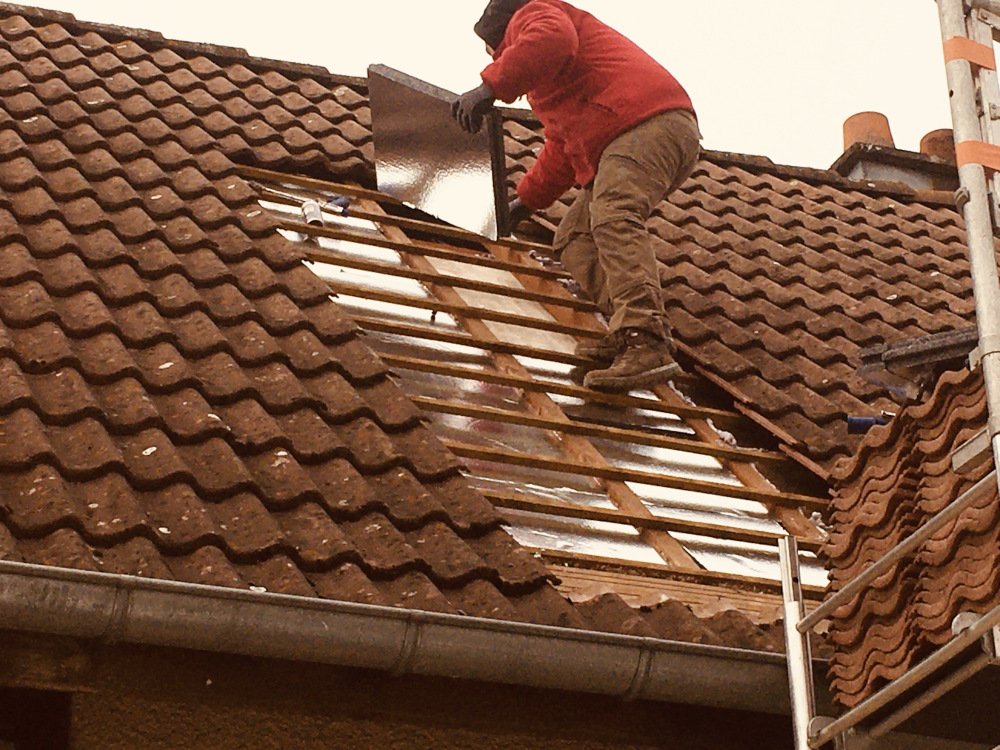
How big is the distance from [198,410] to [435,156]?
2.75 meters

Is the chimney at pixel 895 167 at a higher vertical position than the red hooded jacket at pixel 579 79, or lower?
lower

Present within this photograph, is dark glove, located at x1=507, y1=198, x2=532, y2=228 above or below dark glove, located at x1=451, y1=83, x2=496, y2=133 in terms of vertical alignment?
below

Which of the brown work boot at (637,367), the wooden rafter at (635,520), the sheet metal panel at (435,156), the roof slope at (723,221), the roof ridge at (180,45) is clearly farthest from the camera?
the roof ridge at (180,45)

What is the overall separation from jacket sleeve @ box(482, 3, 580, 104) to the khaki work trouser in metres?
0.41

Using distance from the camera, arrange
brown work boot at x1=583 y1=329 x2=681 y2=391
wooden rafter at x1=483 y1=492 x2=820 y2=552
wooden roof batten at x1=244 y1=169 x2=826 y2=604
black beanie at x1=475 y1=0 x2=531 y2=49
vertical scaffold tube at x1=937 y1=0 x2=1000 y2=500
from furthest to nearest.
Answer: black beanie at x1=475 y1=0 x2=531 y2=49 → brown work boot at x1=583 y1=329 x2=681 y2=391 → wooden roof batten at x1=244 y1=169 x2=826 y2=604 → wooden rafter at x1=483 y1=492 x2=820 y2=552 → vertical scaffold tube at x1=937 y1=0 x2=1000 y2=500

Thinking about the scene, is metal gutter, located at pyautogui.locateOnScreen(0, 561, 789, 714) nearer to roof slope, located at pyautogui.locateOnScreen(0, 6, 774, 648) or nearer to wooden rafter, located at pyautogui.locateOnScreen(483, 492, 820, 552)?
roof slope, located at pyautogui.locateOnScreen(0, 6, 774, 648)

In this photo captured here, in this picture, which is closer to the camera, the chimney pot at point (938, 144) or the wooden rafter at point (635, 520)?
the wooden rafter at point (635, 520)

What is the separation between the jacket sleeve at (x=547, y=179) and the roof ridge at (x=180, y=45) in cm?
194

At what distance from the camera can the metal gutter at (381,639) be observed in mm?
3998

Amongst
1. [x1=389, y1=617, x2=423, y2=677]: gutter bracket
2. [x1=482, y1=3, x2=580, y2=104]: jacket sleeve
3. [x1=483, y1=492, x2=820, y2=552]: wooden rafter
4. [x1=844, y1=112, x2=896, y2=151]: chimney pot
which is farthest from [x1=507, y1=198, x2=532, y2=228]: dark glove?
[x1=844, y1=112, x2=896, y2=151]: chimney pot

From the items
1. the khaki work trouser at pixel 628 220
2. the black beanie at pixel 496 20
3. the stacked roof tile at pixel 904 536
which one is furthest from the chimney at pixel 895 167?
the stacked roof tile at pixel 904 536

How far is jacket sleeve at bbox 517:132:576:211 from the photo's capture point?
723 centimetres

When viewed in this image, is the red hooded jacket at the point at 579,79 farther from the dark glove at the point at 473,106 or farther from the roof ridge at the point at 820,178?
the roof ridge at the point at 820,178

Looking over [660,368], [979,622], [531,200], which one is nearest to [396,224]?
[531,200]
